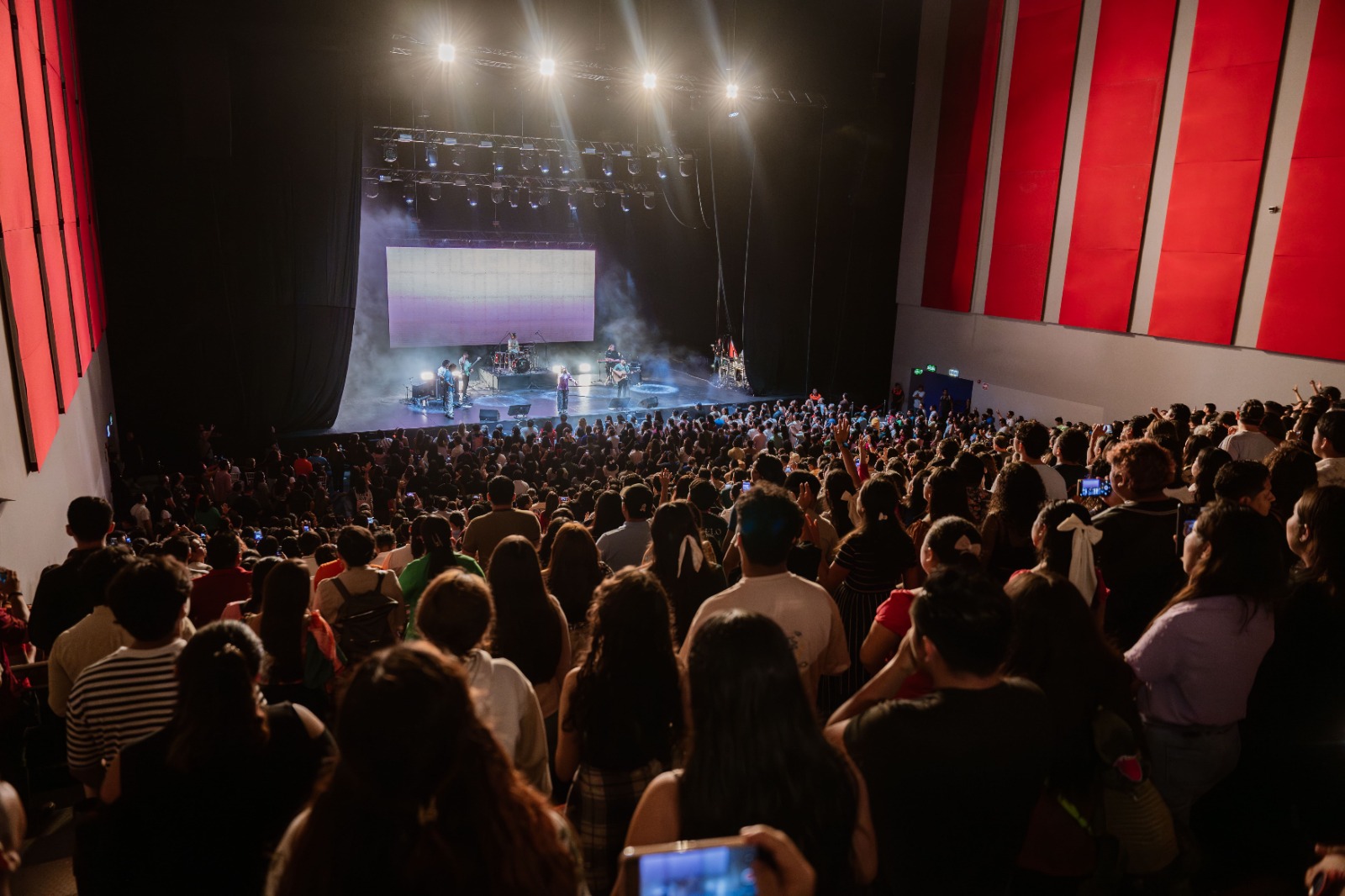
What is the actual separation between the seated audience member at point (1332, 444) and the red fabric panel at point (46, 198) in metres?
8.71

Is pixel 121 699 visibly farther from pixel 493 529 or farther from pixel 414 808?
pixel 493 529

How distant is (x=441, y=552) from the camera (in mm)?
3363

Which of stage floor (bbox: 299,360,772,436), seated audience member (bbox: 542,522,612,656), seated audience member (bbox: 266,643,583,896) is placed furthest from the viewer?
stage floor (bbox: 299,360,772,436)

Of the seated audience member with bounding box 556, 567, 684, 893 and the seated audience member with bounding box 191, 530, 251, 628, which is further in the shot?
the seated audience member with bounding box 191, 530, 251, 628

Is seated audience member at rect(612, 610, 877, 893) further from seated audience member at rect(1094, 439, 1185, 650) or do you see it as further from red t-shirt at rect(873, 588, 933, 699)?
seated audience member at rect(1094, 439, 1185, 650)

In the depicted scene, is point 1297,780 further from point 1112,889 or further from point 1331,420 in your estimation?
point 1331,420

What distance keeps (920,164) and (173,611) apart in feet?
62.2

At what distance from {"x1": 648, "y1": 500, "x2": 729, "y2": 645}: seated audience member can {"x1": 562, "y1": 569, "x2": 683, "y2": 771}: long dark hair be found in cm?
108

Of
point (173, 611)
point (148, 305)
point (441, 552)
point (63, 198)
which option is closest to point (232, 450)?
point (148, 305)

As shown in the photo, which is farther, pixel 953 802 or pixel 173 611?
pixel 173 611

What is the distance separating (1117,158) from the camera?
14.4 m

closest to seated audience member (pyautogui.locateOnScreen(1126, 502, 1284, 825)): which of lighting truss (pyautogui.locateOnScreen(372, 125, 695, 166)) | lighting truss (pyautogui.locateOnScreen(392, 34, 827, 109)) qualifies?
lighting truss (pyautogui.locateOnScreen(392, 34, 827, 109))

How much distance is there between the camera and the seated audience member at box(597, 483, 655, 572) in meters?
3.85

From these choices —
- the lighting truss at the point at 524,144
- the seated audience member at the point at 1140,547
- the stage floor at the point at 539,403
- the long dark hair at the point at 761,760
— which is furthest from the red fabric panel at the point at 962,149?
the long dark hair at the point at 761,760
